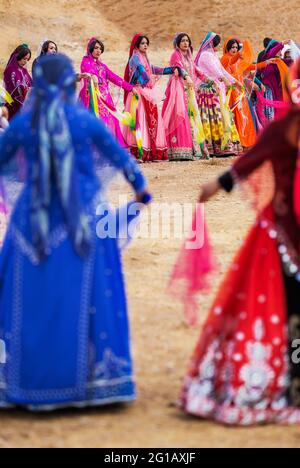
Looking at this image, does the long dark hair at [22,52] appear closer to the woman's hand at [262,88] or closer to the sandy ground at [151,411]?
the woman's hand at [262,88]

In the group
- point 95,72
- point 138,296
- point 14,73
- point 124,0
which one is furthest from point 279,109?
point 124,0

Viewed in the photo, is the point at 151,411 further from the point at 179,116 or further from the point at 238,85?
the point at 238,85

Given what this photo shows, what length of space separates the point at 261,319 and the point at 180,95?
35.5 feet

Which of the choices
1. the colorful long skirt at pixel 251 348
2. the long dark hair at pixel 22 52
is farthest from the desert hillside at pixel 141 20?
the colorful long skirt at pixel 251 348

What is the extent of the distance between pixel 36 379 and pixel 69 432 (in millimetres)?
322

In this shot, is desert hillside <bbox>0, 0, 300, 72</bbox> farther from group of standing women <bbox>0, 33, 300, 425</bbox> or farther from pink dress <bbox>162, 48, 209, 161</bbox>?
group of standing women <bbox>0, 33, 300, 425</bbox>

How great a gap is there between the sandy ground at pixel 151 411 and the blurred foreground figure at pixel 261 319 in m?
0.13

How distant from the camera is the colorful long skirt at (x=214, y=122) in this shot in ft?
52.4

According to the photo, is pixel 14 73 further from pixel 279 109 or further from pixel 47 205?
pixel 47 205

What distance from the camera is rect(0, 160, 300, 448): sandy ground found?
4.94 m

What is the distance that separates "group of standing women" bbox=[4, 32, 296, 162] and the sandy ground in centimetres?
622

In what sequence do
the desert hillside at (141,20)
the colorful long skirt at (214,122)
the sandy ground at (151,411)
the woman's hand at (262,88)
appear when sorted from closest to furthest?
the sandy ground at (151,411), the colorful long skirt at (214,122), the woman's hand at (262,88), the desert hillside at (141,20)

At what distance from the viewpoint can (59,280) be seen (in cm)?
522

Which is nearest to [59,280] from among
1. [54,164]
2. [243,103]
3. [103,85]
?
[54,164]
